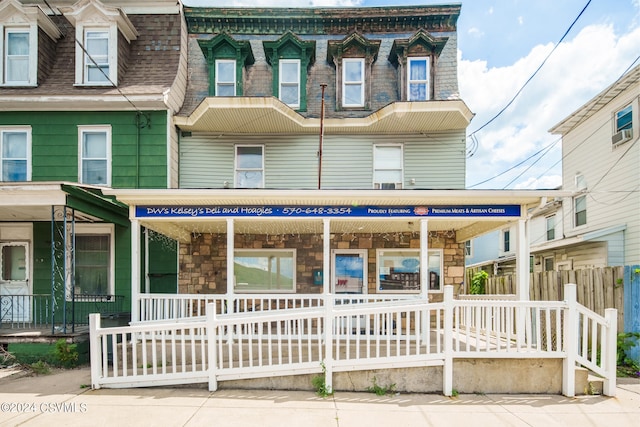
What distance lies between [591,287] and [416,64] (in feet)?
21.7

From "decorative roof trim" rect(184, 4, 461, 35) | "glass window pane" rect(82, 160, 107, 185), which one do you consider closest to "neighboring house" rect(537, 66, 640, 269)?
"decorative roof trim" rect(184, 4, 461, 35)

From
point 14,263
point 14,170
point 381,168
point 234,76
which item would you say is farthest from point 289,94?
point 14,263

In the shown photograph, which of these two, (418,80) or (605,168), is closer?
(418,80)

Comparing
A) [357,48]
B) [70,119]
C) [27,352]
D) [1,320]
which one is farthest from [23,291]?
[357,48]

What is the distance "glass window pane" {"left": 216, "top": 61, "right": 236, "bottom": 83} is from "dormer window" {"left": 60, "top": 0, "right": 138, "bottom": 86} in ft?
7.87

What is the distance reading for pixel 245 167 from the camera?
1076cm

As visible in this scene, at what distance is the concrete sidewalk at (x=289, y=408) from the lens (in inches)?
190

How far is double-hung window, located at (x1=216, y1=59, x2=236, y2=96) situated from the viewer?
10.9 m

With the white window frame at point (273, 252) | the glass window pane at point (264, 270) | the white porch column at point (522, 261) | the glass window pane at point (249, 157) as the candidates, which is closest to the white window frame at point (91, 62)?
the glass window pane at point (249, 157)

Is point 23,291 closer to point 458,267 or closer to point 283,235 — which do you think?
point 283,235

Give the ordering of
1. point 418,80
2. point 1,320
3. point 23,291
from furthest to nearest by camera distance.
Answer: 1. point 418,80
2. point 23,291
3. point 1,320

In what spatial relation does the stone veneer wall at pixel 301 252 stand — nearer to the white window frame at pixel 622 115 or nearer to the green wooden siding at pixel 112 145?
the green wooden siding at pixel 112 145

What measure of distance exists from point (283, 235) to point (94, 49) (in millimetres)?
6716

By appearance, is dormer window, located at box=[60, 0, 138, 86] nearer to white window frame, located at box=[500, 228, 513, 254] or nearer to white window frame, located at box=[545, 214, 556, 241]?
white window frame, located at box=[545, 214, 556, 241]
